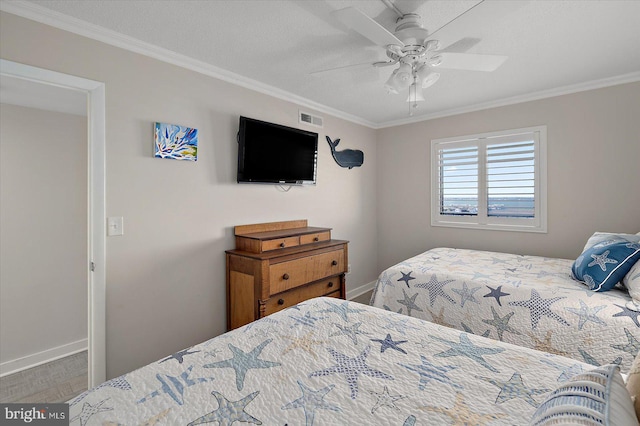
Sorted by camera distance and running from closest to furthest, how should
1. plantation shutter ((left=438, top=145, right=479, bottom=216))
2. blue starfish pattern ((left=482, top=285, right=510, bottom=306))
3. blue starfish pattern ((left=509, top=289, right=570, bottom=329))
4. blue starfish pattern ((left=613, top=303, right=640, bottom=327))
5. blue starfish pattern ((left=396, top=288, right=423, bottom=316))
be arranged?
blue starfish pattern ((left=613, top=303, right=640, bottom=327)) < blue starfish pattern ((left=509, top=289, right=570, bottom=329)) < blue starfish pattern ((left=482, top=285, right=510, bottom=306)) < blue starfish pattern ((left=396, top=288, right=423, bottom=316)) < plantation shutter ((left=438, top=145, right=479, bottom=216))

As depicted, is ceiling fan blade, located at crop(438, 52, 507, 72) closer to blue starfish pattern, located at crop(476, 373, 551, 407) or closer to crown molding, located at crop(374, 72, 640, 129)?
crown molding, located at crop(374, 72, 640, 129)

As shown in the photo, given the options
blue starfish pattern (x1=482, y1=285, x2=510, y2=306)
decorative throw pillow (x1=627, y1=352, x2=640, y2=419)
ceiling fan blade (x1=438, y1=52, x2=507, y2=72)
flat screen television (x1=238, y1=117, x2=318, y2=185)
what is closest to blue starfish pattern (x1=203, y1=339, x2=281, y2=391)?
decorative throw pillow (x1=627, y1=352, x2=640, y2=419)

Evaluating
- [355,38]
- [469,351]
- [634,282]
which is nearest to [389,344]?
[469,351]

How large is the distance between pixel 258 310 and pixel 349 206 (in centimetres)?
216

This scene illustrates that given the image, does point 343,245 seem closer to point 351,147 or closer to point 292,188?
point 292,188

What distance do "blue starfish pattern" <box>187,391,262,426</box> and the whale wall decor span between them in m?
3.35

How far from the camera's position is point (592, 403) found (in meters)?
0.65

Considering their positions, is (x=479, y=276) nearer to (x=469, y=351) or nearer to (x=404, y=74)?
(x=469, y=351)

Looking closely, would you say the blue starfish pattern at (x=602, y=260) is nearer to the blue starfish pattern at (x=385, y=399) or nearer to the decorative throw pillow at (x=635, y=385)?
the decorative throw pillow at (x=635, y=385)

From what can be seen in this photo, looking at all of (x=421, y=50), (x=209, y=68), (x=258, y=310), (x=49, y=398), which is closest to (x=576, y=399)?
(x=421, y=50)

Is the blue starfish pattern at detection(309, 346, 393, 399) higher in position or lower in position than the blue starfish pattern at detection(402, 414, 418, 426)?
higher

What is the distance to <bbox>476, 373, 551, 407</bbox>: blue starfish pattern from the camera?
0.91m

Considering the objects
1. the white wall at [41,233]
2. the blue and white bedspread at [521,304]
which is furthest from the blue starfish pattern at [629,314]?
the white wall at [41,233]

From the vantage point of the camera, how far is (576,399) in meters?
0.69
